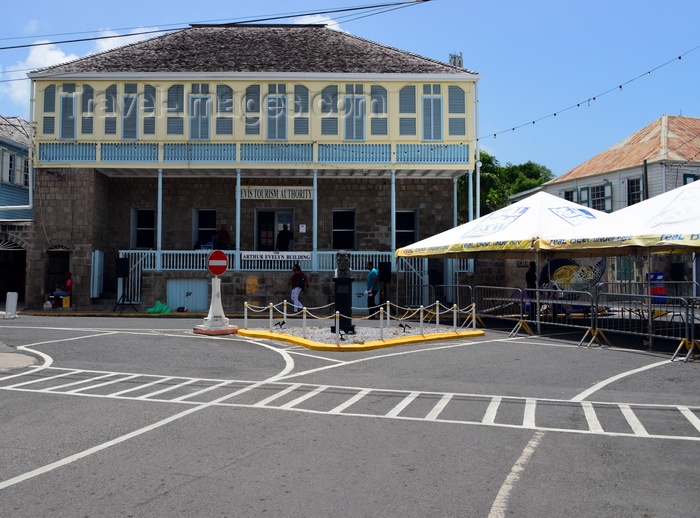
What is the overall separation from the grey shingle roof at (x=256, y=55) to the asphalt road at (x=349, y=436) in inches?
624

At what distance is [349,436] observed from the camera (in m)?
6.53

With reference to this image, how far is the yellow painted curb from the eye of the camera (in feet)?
44.3

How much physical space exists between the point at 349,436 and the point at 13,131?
30.9 m

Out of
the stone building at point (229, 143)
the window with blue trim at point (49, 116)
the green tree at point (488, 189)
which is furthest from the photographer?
the green tree at point (488, 189)

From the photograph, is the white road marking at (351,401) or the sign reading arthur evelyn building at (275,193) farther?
the sign reading arthur evelyn building at (275,193)

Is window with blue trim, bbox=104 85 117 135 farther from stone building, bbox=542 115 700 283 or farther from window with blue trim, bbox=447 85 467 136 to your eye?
stone building, bbox=542 115 700 283

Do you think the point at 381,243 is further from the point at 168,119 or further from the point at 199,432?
the point at 199,432

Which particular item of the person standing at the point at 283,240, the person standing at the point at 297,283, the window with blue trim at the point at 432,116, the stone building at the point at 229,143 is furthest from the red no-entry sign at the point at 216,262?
the window with blue trim at the point at 432,116

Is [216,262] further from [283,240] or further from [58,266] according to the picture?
[58,266]

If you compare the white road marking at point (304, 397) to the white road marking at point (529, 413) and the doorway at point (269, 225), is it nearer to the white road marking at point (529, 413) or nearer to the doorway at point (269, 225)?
the white road marking at point (529, 413)

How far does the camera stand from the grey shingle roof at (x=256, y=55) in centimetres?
2530

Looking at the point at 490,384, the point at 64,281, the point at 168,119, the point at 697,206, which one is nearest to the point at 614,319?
the point at 697,206

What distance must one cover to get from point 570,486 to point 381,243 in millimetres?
22070

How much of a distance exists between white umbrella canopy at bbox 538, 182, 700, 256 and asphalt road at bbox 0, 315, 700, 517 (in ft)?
8.70
